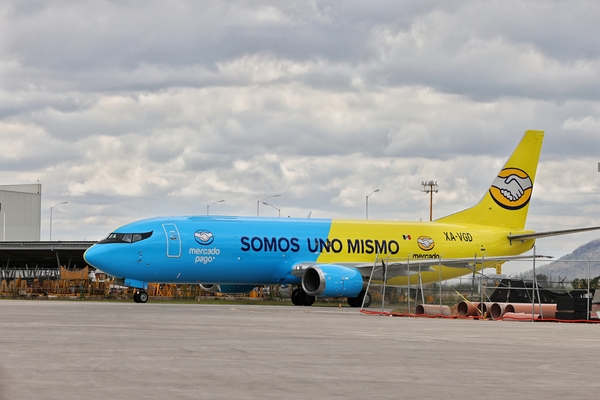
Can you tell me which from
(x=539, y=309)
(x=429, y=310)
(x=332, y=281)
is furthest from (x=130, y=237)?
(x=539, y=309)

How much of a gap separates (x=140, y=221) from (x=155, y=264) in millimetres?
2281

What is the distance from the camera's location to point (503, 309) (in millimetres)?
31906

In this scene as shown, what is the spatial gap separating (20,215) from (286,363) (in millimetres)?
119023

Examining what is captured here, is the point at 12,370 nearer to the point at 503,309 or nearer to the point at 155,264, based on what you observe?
the point at 503,309

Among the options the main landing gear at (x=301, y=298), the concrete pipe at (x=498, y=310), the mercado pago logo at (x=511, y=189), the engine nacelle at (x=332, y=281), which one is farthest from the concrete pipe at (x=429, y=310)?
the mercado pago logo at (x=511, y=189)

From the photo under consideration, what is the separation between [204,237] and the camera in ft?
137

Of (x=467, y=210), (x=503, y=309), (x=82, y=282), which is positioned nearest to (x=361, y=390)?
(x=503, y=309)

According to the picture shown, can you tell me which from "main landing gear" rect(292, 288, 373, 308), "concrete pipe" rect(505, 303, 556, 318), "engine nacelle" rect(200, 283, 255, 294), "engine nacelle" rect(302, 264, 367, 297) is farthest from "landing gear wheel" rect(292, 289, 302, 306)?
"concrete pipe" rect(505, 303, 556, 318)

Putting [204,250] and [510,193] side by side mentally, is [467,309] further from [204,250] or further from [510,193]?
[510,193]

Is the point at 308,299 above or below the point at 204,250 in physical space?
below

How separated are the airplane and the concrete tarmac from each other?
17.1 m

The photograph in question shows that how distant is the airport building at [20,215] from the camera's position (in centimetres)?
12356

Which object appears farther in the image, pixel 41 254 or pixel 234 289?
pixel 41 254

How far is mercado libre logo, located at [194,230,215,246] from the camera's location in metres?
41.7
